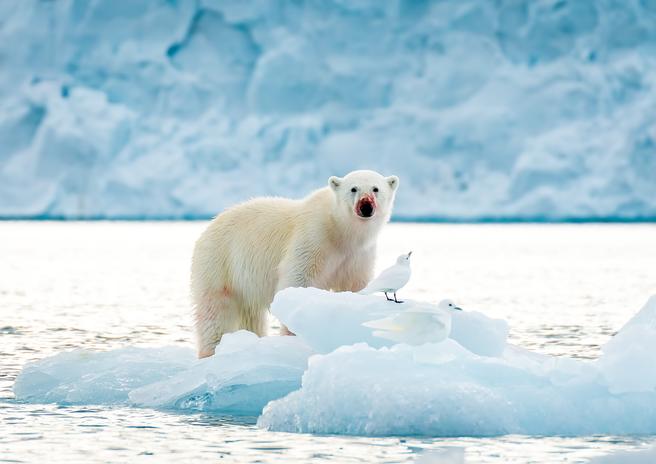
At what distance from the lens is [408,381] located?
4777 mm

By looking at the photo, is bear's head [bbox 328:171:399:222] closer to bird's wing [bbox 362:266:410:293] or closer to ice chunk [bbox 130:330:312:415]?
bird's wing [bbox 362:266:410:293]

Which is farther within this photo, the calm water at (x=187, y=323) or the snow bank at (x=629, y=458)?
the calm water at (x=187, y=323)

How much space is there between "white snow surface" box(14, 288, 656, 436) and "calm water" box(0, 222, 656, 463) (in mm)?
106

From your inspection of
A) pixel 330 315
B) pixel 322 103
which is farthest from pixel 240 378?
pixel 322 103

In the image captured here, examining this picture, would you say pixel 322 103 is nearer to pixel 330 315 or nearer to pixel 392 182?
pixel 392 182

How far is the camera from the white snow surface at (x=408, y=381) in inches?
188

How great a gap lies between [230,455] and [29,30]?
32113mm

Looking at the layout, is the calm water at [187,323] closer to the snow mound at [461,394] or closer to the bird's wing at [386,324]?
the snow mound at [461,394]

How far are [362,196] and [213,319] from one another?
1.26 metres

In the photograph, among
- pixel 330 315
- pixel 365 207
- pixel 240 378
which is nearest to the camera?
pixel 330 315

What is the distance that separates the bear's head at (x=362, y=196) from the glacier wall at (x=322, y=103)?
2627 centimetres

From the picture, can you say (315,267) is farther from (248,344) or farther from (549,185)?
(549,185)

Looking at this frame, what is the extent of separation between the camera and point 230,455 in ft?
14.6

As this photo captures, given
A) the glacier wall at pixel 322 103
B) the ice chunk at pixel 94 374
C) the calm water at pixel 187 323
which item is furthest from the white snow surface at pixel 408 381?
the glacier wall at pixel 322 103
